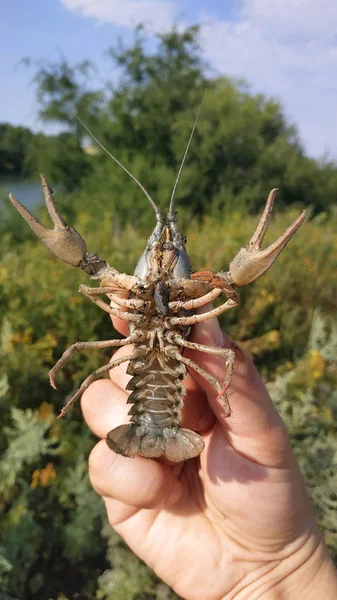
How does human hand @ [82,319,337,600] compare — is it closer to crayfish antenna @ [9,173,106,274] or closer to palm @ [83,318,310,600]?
palm @ [83,318,310,600]

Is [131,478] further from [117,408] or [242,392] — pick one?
[242,392]

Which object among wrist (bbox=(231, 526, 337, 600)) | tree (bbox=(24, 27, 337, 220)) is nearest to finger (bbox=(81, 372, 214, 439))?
wrist (bbox=(231, 526, 337, 600))

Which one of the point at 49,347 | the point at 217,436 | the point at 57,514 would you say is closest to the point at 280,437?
the point at 217,436

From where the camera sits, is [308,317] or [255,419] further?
[308,317]

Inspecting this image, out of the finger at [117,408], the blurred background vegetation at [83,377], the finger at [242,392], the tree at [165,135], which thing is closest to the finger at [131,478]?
the finger at [117,408]

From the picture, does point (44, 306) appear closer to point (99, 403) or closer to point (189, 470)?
point (99, 403)

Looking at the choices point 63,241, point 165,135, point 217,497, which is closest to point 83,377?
point 217,497

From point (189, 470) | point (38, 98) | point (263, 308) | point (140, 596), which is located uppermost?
point (38, 98)
